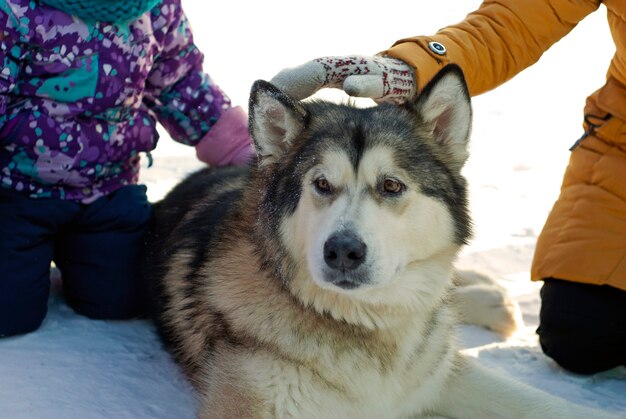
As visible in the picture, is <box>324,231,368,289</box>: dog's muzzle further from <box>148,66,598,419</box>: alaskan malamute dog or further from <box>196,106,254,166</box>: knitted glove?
<box>196,106,254,166</box>: knitted glove

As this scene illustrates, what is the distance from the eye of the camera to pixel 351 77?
2609 mm

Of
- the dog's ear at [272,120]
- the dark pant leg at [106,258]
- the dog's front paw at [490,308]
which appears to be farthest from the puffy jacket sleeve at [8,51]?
the dog's front paw at [490,308]

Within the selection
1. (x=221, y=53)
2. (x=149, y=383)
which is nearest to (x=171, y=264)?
(x=149, y=383)

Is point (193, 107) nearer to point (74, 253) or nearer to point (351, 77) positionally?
point (74, 253)

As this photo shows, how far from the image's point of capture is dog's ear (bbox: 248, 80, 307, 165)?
2.35m

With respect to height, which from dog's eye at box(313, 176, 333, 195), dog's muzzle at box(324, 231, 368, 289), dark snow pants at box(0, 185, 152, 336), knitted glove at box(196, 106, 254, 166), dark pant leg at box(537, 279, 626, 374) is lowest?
dark pant leg at box(537, 279, 626, 374)

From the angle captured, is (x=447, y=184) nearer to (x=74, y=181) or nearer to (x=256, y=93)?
(x=256, y=93)

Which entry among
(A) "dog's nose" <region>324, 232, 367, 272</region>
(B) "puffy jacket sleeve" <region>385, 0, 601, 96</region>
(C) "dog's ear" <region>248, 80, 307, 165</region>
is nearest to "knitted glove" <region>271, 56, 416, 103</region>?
(B) "puffy jacket sleeve" <region>385, 0, 601, 96</region>

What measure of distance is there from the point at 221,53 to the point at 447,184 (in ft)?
15.3

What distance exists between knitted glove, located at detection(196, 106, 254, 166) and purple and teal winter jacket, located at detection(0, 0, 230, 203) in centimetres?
24

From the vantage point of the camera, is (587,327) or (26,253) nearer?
(587,327)

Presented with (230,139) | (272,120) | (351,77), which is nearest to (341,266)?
(272,120)

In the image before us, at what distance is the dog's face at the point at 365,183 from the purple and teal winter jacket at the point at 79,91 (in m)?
0.89

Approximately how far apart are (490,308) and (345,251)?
138 cm
